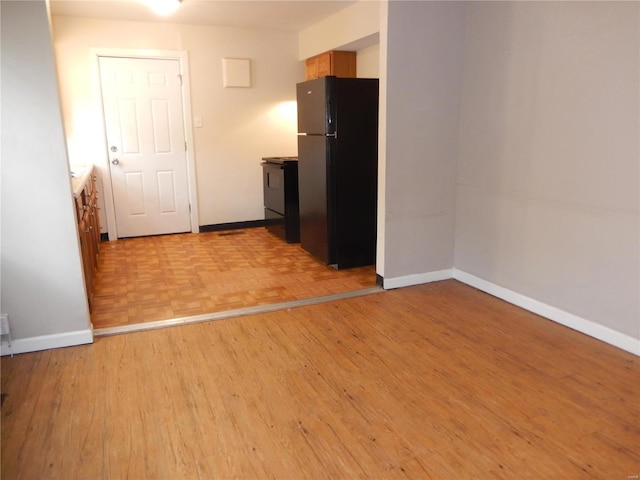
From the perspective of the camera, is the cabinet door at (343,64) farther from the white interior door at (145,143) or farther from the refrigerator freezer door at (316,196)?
the white interior door at (145,143)

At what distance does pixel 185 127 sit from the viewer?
5281mm

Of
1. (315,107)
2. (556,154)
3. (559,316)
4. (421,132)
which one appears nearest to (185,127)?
(315,107)

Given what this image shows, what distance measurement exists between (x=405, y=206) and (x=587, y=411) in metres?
1.83

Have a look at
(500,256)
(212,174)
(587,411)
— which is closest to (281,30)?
(212,174)

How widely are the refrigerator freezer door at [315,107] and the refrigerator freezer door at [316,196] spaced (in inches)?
2.9

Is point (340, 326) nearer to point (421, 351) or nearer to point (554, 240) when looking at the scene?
point (421, 351)

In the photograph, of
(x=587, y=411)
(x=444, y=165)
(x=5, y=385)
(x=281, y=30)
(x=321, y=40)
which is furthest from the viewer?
(x=281, y=30)

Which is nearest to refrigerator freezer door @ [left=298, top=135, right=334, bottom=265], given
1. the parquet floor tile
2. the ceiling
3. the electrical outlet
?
the parquet floor tile

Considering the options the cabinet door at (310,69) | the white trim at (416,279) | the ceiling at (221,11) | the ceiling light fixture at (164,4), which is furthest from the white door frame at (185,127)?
the white trim at (416,279)

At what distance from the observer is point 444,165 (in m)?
3.53

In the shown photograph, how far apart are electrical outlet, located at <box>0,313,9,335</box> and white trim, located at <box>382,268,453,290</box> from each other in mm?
2363

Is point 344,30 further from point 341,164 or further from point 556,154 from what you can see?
point 556,154

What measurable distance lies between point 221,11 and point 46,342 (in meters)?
3.41

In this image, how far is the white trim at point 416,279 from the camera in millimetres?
3520
